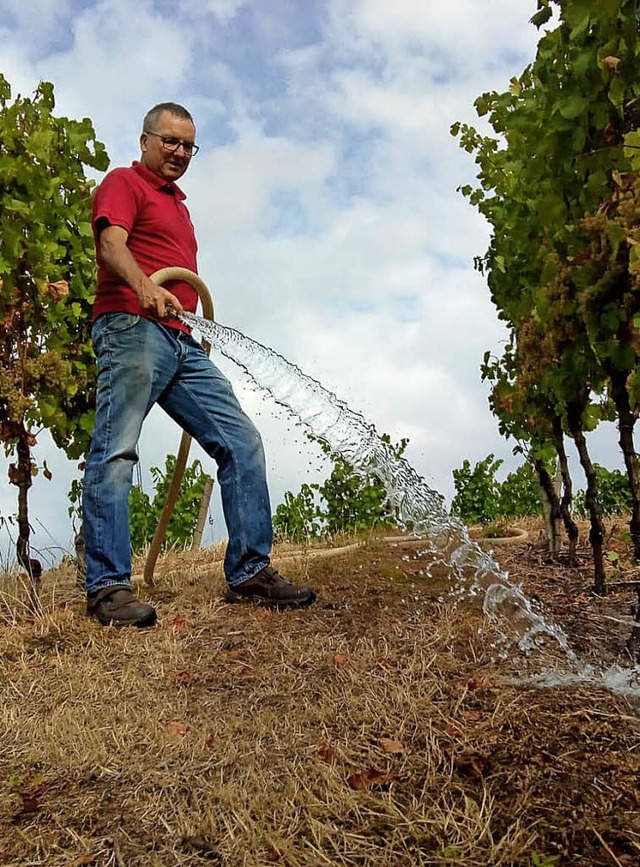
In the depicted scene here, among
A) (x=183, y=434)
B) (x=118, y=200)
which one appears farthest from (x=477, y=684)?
(x=118, y=200)

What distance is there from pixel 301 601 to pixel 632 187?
7.69 ft

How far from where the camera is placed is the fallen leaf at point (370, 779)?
2209 millimetres

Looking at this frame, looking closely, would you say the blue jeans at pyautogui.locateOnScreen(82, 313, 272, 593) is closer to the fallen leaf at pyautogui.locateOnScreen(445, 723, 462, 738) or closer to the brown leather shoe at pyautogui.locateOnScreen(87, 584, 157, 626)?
the brown leather shoe at pyautogui.locateOnScreen(87, 584, 157, 626)

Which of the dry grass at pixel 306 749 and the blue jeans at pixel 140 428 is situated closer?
the dry grass at pixel 306 749

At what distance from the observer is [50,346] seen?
526 centimetres

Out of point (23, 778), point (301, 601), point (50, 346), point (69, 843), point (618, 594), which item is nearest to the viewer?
point (69, 843)

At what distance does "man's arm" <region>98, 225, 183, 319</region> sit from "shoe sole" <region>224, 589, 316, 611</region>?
1.45 meters

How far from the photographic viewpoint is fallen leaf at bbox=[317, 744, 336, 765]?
2.39 m

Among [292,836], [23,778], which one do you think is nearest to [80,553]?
[23,778]

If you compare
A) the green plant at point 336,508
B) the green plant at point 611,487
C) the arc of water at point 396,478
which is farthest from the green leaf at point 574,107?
the green plant at point 611,487

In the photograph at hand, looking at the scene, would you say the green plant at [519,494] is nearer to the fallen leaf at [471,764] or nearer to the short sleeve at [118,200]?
the short sleeve at [118,200]

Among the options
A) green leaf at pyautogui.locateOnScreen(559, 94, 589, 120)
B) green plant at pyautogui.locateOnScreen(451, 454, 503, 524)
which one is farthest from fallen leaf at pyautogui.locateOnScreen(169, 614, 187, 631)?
green plant at pyautogui.locateOnScreen(451, 454, 503, 524)

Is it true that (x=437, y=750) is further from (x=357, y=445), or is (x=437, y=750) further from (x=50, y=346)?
(x=50, y=346)

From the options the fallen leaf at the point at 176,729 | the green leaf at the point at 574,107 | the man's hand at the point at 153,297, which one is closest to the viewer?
the fallen leaf at the point at 176,729
